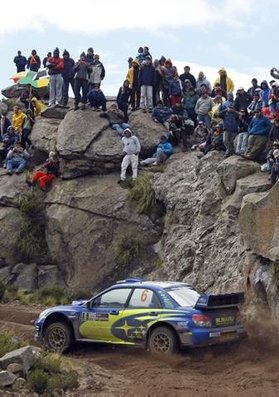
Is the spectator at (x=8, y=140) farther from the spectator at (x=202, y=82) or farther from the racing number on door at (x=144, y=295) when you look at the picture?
the racing number on door at (x=144, y=295)

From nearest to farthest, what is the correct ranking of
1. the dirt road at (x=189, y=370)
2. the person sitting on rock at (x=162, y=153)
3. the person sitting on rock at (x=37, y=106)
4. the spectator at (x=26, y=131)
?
the dirt road at (x=189, y=370) → the person sitting on rock at (x=162, y=153) → the spectator at (x=26, y=131) → the person sitting on rock at (x=37, y=106)

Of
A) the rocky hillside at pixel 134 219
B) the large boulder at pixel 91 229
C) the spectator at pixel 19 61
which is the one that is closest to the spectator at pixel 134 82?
the rocky hillside at pixel 134 219

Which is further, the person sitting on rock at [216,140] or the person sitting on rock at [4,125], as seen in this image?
the person sitting on rock at [4,125]

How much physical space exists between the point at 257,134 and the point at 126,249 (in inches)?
228

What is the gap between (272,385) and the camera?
40.9ft

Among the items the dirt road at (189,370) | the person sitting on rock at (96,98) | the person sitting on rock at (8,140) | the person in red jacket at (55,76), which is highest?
the person in red jacket at (55,76)

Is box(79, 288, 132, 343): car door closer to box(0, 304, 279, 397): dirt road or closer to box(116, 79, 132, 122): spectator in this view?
box(0, 304, 279, 397): dirt road

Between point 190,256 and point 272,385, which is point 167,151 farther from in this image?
point 272,385

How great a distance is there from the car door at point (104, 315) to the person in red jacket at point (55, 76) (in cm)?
1425

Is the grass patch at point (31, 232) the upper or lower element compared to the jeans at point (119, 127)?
lower

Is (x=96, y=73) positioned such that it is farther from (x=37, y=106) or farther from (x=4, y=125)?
(x=4, y=125)

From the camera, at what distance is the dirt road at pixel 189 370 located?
12.4 m

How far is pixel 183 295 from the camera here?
15.4m

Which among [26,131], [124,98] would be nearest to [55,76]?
[26,131]
